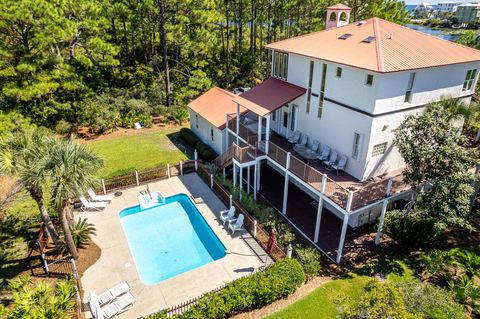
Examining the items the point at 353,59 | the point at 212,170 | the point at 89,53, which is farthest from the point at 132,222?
the point at 89,53

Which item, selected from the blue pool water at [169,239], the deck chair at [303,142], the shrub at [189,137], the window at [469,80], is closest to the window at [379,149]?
the deck chair at [303,142]

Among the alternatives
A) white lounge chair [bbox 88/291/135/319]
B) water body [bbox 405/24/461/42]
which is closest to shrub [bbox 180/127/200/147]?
white lounge chair [bbox 88/291/135/319]

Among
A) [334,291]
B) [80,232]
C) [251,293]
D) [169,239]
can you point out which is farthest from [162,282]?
[334,291]

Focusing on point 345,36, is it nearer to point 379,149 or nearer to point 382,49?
point 382,49

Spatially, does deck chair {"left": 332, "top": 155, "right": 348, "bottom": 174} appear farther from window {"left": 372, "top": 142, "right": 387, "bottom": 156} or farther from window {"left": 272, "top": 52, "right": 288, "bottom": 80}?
window {"left": 272, "top": 52, "right": 288, "bottom": 80}

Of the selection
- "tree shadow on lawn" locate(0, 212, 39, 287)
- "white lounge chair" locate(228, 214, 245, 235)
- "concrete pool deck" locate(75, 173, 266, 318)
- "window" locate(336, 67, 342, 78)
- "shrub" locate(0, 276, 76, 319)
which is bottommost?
"concrete pool deck" locate(75, 173, 266, 318)

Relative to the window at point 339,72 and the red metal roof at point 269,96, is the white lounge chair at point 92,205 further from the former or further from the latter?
the window at point 339,72
